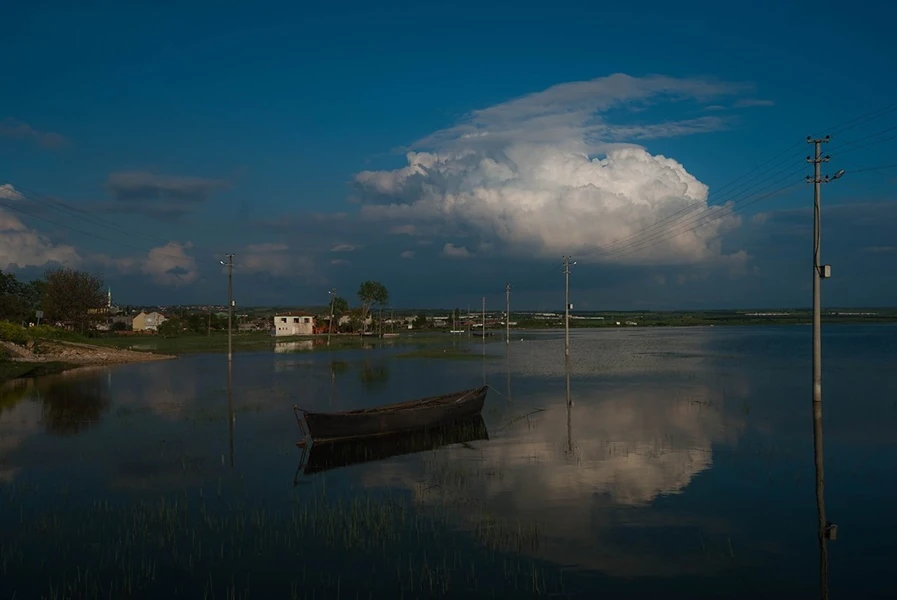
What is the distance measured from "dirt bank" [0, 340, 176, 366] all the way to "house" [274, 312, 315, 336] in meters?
58.1

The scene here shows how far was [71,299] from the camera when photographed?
8281 centimetres

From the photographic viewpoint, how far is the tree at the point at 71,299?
270ft

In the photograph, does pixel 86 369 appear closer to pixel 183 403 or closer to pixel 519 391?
pixel 183 403

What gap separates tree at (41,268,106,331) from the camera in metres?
82.3

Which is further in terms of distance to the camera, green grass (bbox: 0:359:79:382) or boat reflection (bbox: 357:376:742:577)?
green grass (bbox: 0:359:79:382)

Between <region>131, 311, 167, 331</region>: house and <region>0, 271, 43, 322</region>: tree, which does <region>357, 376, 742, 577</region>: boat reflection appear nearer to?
<region>0, 271, 43, 322</region>: tree

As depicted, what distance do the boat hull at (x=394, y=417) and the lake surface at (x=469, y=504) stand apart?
1180mm

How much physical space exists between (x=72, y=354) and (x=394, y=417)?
45.4 meters

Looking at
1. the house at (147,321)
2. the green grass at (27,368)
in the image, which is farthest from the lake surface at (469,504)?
the house at (147,321)

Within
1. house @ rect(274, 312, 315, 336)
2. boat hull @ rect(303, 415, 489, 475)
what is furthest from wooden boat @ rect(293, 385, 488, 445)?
house @ rect(274, 312, 315, 336)

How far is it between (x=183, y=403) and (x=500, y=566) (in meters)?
23.7

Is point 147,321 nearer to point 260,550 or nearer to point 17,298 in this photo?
point 17,298

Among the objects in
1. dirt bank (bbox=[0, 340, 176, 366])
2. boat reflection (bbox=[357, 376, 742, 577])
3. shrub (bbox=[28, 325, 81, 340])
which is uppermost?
shrub (bbox=[28, 325, 81, 340])

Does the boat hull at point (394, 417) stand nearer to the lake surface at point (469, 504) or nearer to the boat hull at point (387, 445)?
the boat hull at point (387, 445)
